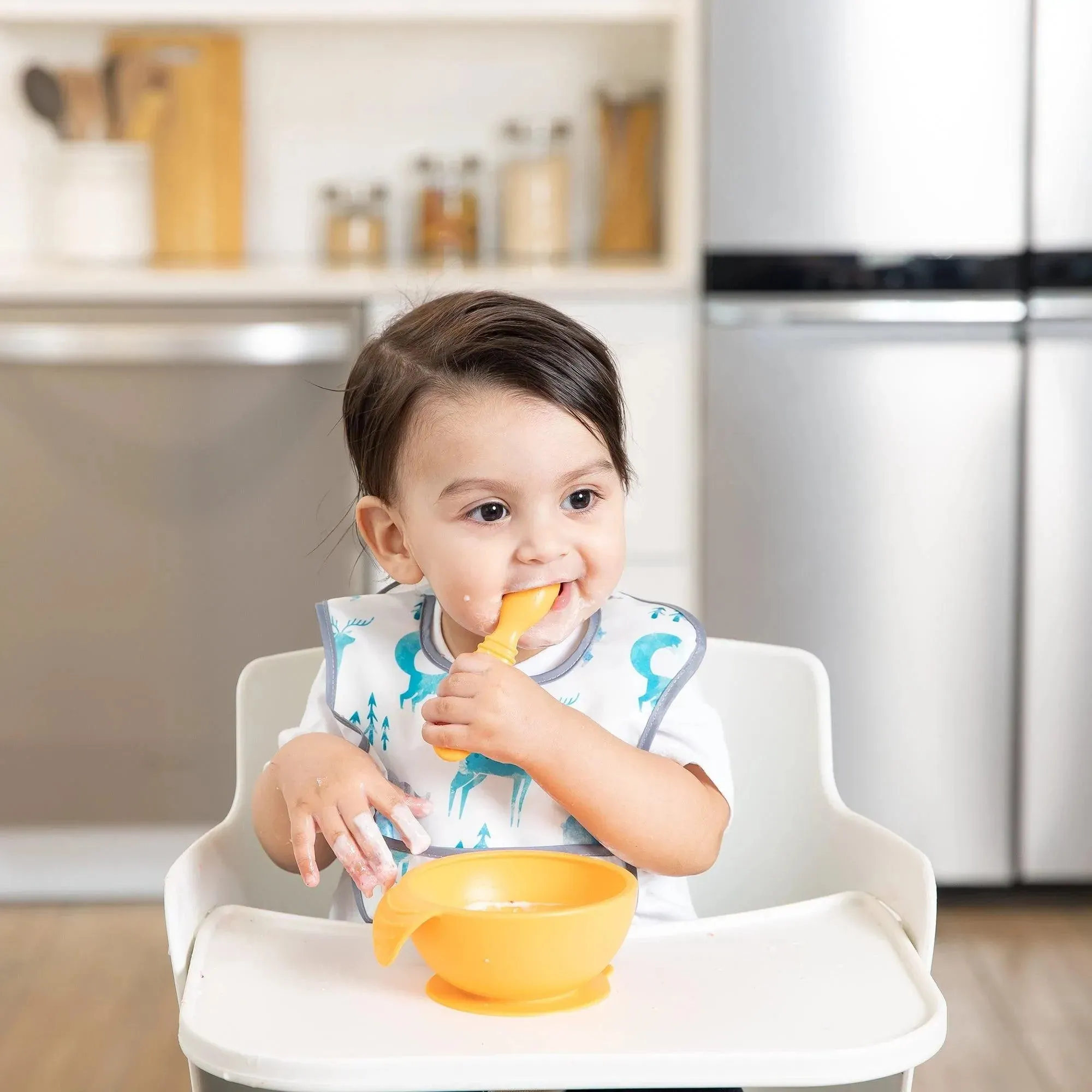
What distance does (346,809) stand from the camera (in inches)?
32.1

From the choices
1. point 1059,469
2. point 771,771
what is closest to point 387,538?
point 771,771

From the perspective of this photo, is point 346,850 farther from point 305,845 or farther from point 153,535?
point 153,535

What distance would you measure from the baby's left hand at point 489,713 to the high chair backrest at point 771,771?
31 cm

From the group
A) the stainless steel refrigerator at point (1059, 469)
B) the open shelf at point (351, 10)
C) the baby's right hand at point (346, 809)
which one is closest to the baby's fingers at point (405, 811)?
the baby's right hand at point (346, 809)

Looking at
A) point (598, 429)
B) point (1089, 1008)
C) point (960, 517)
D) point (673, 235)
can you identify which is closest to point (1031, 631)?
point (960, 517)

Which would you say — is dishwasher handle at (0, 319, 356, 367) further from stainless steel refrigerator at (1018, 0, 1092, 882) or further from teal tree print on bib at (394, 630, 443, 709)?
teal tree print on bib at (394, 630, 443, 709)

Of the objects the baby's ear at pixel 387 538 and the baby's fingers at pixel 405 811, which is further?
the baby's ear at pixel 387 538

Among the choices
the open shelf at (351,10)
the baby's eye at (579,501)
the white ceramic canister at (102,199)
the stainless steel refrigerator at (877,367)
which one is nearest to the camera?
the baby's eye at (579,501)

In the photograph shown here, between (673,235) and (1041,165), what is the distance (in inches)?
21.1

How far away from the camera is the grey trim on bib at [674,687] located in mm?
934

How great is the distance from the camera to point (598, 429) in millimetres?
900

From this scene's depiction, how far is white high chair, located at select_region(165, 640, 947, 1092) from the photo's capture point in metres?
0.62

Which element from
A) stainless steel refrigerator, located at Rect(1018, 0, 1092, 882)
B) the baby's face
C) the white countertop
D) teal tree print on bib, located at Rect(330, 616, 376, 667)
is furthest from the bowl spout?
stainless steel refrigerator, located at Rect(1018, 0, 1092, 882)

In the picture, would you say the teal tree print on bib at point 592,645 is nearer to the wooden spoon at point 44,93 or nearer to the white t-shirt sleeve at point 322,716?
the white t-shirt sleeve at point 322,716
